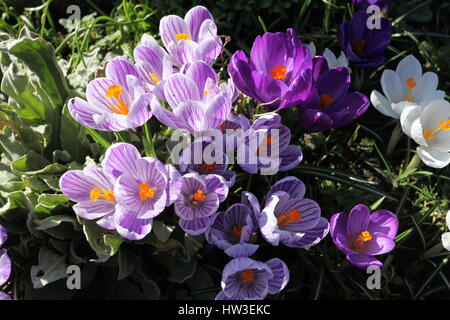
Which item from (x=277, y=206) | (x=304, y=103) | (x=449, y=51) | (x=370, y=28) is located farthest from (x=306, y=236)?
(x=449, y=51)

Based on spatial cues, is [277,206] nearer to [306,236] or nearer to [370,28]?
[306,236]

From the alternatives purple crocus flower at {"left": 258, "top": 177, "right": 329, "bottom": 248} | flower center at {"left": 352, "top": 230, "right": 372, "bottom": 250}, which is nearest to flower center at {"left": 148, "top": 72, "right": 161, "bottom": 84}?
purple crocus flower at {"left": 258, "top": 177, "right": 329, "bottom": 248}

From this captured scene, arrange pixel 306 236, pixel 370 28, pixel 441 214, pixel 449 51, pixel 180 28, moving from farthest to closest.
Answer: pixel 449 51 → pixel 370 28 → pixel 441 214 → pixel 180 28 → pixel 306 236

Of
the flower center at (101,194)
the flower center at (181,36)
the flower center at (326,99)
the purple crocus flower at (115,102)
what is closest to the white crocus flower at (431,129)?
the flower center at (326,99)

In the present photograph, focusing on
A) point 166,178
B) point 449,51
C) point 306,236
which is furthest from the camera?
point 449,51

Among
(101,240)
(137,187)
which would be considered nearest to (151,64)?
(137,187)

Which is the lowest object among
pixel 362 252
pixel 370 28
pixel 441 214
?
pixel 441 214

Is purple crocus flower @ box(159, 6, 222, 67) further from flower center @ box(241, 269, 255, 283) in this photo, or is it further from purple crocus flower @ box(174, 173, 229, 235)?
flower center @ box(241, 269, 255, 283)
